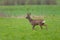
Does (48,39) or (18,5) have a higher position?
(48,39)

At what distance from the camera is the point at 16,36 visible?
344 inches

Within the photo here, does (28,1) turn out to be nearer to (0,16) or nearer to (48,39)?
(0,16)

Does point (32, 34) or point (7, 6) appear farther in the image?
point (7, 6)

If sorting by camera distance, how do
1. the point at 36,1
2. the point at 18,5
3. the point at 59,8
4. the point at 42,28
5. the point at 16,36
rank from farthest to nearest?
the point at 36,1 < the point at 18,5 < the point at 59,8 < the point at 42,28 < the point at 16,36

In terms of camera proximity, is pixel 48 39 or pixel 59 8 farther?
pixel 59 8

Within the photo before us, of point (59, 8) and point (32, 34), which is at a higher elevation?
point (32, 34)

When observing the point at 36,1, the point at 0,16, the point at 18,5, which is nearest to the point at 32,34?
the point at 0,16

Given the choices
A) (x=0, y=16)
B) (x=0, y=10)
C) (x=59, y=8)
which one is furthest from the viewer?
(x=59, y=8)

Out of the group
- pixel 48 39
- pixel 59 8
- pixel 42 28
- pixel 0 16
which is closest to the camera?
pixel 48 39

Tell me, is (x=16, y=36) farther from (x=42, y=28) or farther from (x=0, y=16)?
(x=0, y=16)

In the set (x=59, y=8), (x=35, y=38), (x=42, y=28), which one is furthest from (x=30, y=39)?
(x=59, y=8)

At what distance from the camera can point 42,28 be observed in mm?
10234

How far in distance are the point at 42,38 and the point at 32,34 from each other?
728 mm

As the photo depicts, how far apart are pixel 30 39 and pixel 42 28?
2188 millimetres
